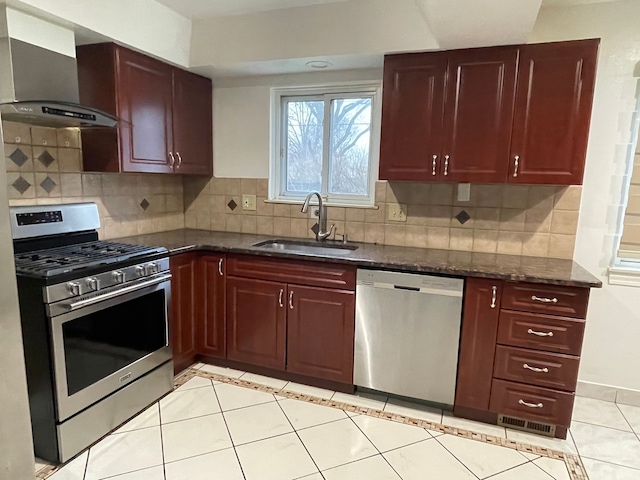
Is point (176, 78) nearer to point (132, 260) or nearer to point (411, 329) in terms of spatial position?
point (132, 260)

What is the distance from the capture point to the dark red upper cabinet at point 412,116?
238cm

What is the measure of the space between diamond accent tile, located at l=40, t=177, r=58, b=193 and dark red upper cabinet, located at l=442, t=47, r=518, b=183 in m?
2.34

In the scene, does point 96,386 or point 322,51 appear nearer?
point 96,386

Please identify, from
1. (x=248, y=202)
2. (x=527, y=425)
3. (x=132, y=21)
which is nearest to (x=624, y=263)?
(x=527, y=425)

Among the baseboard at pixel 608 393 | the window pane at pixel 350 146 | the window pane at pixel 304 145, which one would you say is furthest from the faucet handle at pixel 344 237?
the baseboard at pixel 608 393

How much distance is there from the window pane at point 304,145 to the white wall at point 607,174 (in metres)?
1.49

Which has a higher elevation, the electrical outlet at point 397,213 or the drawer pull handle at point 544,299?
the electrical outlet at point 397,213

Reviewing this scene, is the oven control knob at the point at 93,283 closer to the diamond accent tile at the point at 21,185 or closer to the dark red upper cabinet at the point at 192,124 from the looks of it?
the diamond accent tile at the point at 21,185

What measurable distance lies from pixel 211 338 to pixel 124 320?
0.78m

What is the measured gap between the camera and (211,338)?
2.84 meters

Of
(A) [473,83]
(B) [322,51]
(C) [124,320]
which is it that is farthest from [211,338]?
(A) [473,83]

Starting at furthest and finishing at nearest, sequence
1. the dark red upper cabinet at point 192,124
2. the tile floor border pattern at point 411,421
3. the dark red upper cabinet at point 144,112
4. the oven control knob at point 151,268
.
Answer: the dark red upper cabinet at point 192,124 < the dark red upper cabinet at point 144,112 < the oven control knob at point 151,268 < the tile floor border pattern at point 411,421

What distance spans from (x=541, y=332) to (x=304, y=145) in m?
2.05

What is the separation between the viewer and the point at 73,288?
1.84 metres
